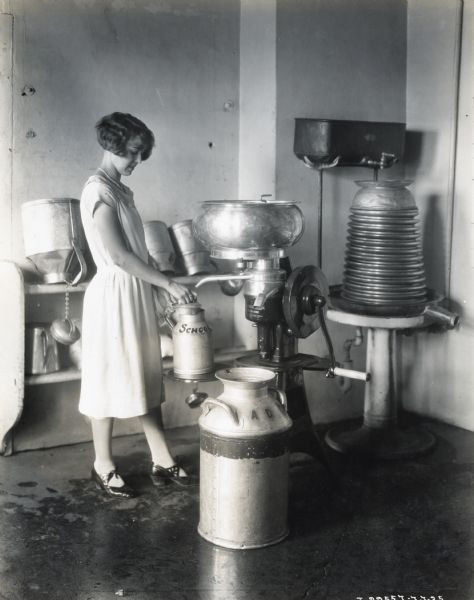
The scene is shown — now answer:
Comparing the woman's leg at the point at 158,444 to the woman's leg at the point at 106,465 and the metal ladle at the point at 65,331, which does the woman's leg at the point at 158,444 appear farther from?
the metal ladle at the point at 65,331

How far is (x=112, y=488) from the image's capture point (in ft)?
11.7

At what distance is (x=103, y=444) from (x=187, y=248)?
4.13 ft

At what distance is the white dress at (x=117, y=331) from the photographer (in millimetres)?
3461

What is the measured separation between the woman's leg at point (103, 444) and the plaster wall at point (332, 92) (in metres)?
1.48

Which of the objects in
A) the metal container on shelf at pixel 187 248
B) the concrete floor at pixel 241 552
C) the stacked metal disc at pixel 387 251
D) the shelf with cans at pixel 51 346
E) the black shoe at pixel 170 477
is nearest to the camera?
the concrete floor at pixel 241 552

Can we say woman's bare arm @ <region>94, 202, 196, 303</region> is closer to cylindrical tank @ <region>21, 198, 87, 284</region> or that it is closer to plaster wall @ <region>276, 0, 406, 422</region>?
cylindrical tank @ <region>21, 198, 87, 284</region>

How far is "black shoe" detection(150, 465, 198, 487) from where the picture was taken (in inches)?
146

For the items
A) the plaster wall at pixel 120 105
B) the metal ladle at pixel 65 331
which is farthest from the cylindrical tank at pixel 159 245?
the metal ladle at pixel 65 331

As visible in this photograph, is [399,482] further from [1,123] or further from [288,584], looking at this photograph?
[1,123]

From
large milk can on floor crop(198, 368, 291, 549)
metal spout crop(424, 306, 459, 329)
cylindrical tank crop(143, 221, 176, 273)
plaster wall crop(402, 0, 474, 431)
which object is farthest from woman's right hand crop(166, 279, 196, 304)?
plaster wall crop(402, 0, 474, 431)

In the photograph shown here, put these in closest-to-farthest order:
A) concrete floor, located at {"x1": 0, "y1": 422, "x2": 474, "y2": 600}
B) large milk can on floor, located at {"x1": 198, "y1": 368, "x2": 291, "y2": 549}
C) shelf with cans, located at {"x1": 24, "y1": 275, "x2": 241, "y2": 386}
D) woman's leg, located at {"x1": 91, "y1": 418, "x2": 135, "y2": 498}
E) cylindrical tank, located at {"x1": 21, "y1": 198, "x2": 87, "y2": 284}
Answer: concrete floor, located at {"x1": 0, "y1": 422, "x2": 474, "y2": 600}, large milk can on floor, located at {"x1": 198, "y1": 368, "x2": 291, "y2": 549}, woman's leg, located at {"x1": 91, "y1": 418, "x2": 135, "y2": 498}, cylindrical tank, located at {"x1": 21, "y1": 198, "x2": 87, "y2": 284}, shelf with cans, located at {"x1": 24, "y1": 275, "x2": 241, "y2": 386}

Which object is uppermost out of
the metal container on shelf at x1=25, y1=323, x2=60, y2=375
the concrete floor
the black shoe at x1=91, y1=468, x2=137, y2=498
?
the metal container on shelf at x1=25, y1=323, x2=60, y2=375

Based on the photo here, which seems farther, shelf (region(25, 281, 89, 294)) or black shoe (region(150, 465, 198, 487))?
shelf (region(25, 281, 89, 294))

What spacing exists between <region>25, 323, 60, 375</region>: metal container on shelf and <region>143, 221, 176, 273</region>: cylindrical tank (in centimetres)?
72
